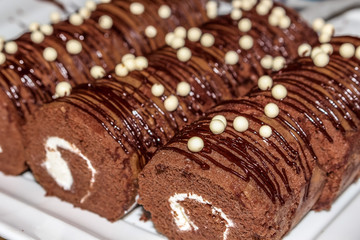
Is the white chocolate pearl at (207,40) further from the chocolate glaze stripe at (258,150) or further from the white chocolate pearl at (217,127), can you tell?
the white chocolate pearl at (217,127)

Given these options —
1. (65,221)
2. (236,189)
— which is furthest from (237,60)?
(65,221)

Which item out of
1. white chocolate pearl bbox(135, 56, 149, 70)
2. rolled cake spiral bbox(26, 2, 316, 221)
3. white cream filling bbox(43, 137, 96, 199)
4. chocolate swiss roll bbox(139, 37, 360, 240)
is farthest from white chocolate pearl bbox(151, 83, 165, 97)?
white cream filling bbox(43, 137, 96, 199)

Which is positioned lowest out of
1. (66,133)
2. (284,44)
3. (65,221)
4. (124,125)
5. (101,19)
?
(65,221)

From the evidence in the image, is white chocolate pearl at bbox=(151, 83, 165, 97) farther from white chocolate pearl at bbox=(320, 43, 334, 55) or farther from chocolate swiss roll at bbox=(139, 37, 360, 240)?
white chocolate pearl at bbox=(320, 43, 334, 55)

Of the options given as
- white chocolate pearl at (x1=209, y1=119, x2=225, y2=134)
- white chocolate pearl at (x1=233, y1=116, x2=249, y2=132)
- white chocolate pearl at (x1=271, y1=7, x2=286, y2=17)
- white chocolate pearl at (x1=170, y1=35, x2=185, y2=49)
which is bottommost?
white chocolate pearl at (x1=209, y1=119, x2=225, y2=134)

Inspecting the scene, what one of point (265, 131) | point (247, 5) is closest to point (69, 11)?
point (247, 5)

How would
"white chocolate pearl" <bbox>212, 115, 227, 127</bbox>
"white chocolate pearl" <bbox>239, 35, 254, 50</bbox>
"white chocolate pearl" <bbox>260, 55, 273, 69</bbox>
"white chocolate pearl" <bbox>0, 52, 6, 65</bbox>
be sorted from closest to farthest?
"white chocolate pearl" <bbox>212, 115, 227, 127</bbox>
"white chocolate pearl" <bbox>0, 52, 6, 65</bbox>
"white chocolate pearl" <bbox>260, 55, 273, 69</bbox>
"white chocolate pearl" <bbox>239, 35, 254, 50</bbox>

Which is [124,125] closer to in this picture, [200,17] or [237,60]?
[237,60]
